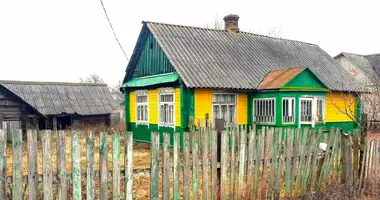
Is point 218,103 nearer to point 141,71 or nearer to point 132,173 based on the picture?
point 141,71

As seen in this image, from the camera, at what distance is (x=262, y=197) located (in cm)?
514

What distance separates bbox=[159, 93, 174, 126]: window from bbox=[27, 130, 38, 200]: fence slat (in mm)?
9534

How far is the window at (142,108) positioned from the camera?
1488 centimetres

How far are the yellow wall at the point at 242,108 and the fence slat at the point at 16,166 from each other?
10679mm

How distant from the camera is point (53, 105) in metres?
20.0

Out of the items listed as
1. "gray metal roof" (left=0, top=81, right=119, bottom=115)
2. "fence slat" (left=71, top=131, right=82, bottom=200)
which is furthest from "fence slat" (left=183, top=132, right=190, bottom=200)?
"gray metal roof" (left=0, top=81, right=119, bottom=115)

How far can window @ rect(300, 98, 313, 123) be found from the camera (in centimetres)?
1302

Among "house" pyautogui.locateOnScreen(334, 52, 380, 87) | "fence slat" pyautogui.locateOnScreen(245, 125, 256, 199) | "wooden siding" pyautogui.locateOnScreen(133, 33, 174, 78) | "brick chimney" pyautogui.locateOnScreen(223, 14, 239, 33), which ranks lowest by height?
"fence slat" pyautogui.locateOnScreen(245, 125, 256, 199)

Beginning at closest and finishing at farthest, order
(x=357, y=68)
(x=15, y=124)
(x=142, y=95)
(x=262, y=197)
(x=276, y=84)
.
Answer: (x=262, y=197) < (x=276, y=84) < (x=142, y=95) < (x=15, y=124) < (x=357, y=68)

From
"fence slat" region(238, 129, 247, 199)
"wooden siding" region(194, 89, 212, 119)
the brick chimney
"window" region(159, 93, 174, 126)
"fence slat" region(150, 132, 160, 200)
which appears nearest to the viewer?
"fence slat" region(150, 132, 160, 200)

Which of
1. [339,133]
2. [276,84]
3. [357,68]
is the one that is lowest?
[339,133]

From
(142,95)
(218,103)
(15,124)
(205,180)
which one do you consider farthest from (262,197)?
(15,124)

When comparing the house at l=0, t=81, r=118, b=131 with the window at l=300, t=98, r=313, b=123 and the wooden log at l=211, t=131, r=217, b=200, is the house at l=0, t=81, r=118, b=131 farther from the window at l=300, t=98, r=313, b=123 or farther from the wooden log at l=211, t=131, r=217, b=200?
the wooden log at l=211, t=131, r=217, b=200

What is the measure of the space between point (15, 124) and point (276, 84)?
14176mm
